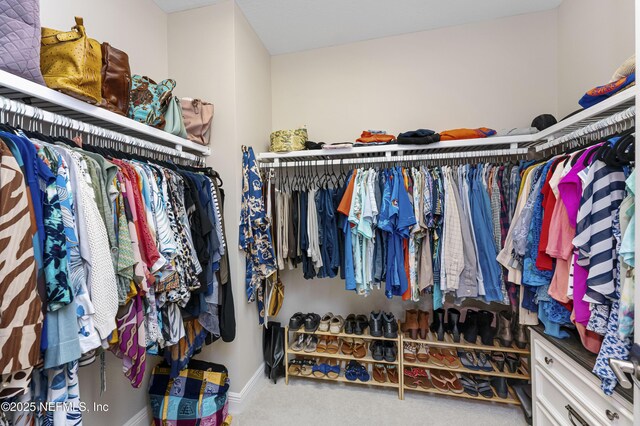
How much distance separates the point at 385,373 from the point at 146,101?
2.39 metres

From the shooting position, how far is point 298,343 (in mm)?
2064

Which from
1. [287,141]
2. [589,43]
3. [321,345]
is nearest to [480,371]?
[321,345]

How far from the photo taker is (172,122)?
1.44 m

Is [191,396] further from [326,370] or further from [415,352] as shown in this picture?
[415,352]

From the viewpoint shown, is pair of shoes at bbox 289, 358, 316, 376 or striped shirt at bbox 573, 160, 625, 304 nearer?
striped shirt at bbox 573, 160, 625, 304

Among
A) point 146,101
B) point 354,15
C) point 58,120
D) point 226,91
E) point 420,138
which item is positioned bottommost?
point 58,120

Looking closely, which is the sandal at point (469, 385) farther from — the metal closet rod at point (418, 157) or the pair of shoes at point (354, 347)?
the metal closet rod at point (418, 157)

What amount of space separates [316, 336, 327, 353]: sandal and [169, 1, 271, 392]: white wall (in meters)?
0.54

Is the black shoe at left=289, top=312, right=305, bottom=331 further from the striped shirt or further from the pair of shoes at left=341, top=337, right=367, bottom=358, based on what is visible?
the striped shirt

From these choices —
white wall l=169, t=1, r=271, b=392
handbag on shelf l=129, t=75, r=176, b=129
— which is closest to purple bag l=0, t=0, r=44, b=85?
handbag on shelf l=129, t=75, r=176, b=129

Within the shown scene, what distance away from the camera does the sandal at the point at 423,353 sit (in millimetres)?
1866

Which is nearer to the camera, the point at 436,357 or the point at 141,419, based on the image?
the point at 141,419

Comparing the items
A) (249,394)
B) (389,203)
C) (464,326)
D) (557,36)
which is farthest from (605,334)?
(557,36)

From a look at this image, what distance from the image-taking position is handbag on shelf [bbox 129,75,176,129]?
1290 millimetres
